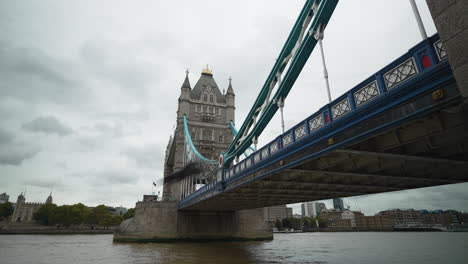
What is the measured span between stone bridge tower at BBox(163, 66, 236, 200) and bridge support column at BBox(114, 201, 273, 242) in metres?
10.5

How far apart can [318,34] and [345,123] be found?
434 centimetres

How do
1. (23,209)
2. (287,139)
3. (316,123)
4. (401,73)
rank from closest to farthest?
(401,73), (316,123), (287,139), (23,209)

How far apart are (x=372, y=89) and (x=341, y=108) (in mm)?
1095

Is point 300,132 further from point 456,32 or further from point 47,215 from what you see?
point 47,215

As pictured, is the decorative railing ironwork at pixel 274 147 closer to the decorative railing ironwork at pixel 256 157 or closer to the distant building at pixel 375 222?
the decorative railing ironwork at pixel 256 157

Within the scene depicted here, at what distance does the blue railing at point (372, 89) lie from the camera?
14.8 ft

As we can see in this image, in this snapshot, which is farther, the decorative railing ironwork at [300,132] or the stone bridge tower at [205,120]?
the stone bridge tower at [205,120]

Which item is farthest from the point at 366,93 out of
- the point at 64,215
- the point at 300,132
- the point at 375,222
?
the point at 375,222

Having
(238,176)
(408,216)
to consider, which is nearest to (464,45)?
(238,176)

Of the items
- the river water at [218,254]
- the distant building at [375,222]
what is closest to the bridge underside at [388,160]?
the river water at [218,254]

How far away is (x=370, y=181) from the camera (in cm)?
1187

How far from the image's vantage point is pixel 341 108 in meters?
6.78

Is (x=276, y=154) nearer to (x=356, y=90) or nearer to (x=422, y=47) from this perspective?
(x=356, y=90)

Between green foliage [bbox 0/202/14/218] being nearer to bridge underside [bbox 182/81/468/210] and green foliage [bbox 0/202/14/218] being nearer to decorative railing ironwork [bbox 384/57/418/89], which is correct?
bridge underside [bbox 182/81/468/210]
